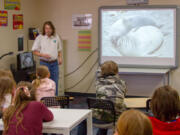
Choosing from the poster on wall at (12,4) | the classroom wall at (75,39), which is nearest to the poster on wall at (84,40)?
the classroom wall at (75,39)

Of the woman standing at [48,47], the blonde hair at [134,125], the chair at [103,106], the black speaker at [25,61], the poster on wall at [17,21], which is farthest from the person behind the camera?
the poster on wall at [17,21]

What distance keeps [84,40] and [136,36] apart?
3.54ft

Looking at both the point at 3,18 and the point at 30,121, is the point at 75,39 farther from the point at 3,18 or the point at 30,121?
the point at 30,121

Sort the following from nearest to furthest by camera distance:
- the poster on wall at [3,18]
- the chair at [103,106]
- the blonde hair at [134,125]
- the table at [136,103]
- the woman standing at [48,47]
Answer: the blonde hair at [134,125] → the chair at [103,106] → the table at [136,103] → the woman standing at [48,47] → the poster on wall at [3,18]

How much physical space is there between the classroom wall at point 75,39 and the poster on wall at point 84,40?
83 mm

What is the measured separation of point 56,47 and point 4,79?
2593 mm

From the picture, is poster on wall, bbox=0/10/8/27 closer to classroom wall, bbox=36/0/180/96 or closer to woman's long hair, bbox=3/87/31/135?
classroom wall, bbox=36/0/180/96

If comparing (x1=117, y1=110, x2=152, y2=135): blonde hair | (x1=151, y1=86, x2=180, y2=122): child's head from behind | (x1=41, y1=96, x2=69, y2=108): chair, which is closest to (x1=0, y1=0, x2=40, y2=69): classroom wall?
(x1=41, y1=96, x2=69, y2=108): chair

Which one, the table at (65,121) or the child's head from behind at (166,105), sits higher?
the child's head from behind at (166,105)

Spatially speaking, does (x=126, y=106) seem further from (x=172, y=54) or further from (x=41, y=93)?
(x=172, y=54)

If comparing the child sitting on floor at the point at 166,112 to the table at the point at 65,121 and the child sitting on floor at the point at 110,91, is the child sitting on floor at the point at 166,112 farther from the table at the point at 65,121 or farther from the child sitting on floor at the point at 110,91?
the child sitting on floor at the point at 110,91

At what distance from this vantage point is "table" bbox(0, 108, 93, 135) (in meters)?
2.54

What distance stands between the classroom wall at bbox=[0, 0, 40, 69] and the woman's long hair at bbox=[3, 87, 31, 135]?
3.23 m

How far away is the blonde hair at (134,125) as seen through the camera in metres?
1.58
